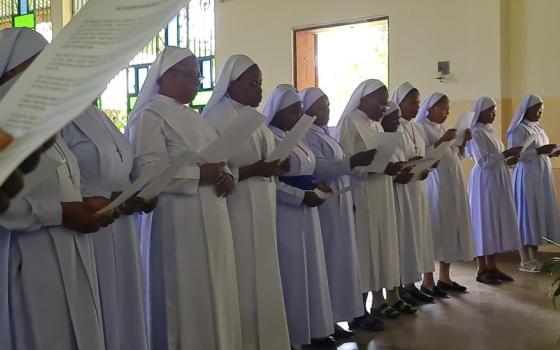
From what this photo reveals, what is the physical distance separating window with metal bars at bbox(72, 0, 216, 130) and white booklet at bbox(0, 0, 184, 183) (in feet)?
29.2

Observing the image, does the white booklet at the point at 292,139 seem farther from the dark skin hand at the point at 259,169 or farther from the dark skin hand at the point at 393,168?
the dark skin hand at the point at 393,168

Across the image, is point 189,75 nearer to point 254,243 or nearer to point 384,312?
point 254,243

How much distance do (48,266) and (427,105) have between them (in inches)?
183

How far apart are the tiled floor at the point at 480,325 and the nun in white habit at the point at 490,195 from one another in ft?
1.52

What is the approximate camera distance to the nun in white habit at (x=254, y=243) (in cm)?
353

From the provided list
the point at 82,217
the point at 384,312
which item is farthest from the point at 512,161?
the point at 82,217

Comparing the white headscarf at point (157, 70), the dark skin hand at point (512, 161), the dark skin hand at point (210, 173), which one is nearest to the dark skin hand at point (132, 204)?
the dark skin hand at point (210, 173)

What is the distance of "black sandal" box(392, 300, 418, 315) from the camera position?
506 cm

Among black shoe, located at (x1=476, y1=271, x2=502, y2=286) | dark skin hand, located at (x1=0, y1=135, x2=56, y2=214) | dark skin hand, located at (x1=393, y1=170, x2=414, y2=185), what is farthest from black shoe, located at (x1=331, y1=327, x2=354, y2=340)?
dark skin hand, located at (x1=0, y1=135, x2=56, y2=214)

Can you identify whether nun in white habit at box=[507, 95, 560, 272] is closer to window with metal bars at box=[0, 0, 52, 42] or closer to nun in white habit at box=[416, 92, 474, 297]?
nun in white habit at box=[416, 92, 474, 297]

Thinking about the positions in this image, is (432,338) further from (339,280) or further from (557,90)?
(557,90)

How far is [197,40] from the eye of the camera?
10.3m

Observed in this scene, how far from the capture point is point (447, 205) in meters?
5.92

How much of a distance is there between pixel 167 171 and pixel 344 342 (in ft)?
8.17
